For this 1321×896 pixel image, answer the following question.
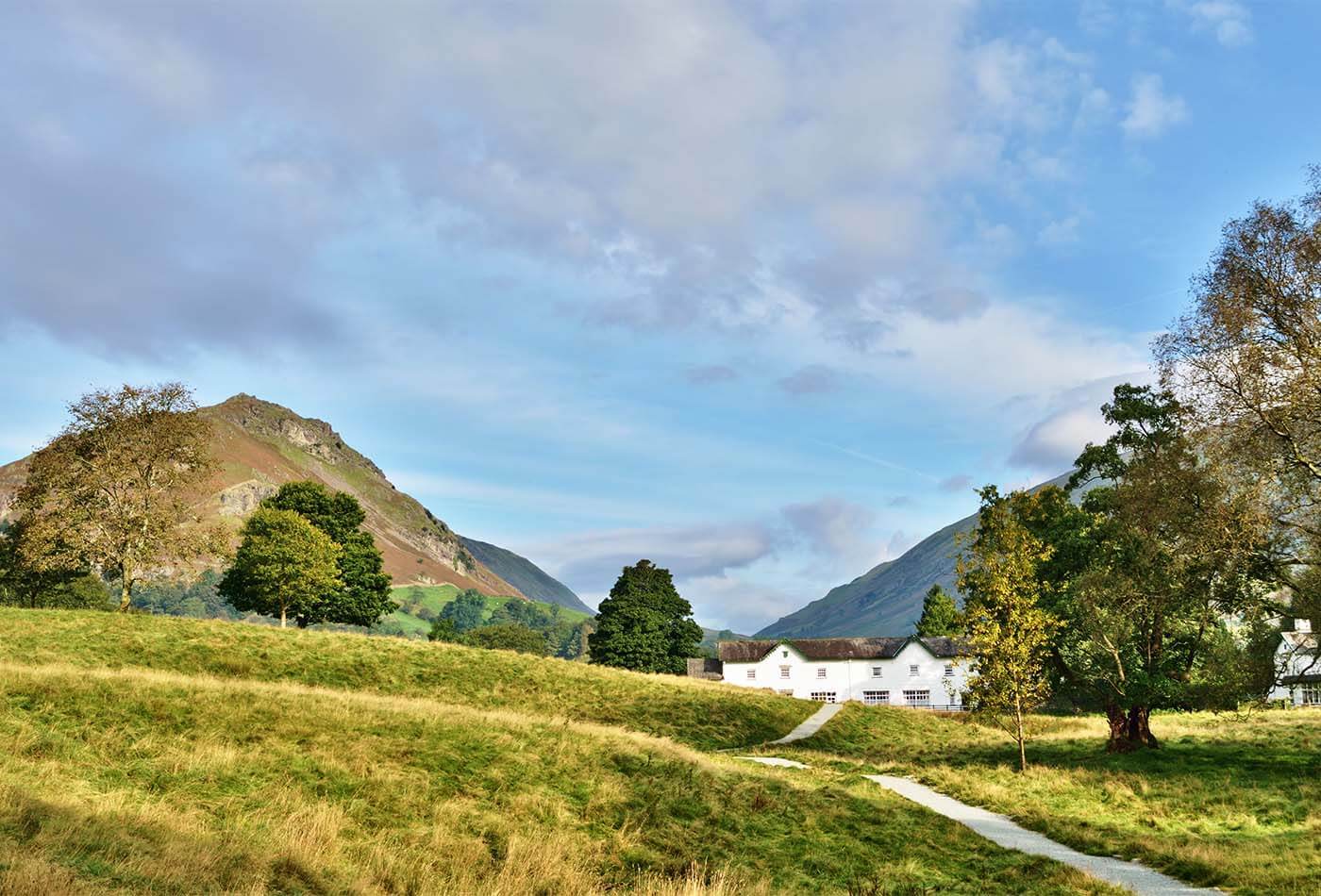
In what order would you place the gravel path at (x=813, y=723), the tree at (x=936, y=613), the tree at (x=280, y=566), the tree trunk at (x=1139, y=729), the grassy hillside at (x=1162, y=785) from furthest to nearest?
the tree at (x=936, y=613)
the tree at (x=280, y=566)
the gravel path at (x=813, y=723)
the tree trunk at (x=1139, y=729)
the grassy hillside at (x=1162, y=785)

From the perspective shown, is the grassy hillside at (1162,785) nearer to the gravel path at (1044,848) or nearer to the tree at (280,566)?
the gravel path at (1044,848)

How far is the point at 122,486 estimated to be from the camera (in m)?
56.1

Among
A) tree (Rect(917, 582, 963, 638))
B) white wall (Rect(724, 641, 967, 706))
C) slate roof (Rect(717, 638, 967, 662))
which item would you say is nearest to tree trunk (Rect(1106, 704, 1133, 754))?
Answer: tree (Rect(917, 582, 963, 638))

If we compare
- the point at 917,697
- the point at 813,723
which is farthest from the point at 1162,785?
the point at 917,697

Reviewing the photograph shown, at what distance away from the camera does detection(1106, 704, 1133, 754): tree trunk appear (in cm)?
3547

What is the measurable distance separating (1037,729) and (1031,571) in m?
21.9

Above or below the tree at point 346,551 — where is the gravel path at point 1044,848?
below

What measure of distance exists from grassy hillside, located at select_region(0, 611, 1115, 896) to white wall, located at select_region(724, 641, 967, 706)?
75.6 metres

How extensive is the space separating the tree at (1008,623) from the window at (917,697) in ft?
216

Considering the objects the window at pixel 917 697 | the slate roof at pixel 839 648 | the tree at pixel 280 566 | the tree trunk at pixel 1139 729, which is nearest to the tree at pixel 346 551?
the tree at pixel 280 566

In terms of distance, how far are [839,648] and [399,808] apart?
3630 inches

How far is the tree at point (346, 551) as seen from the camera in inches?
3191

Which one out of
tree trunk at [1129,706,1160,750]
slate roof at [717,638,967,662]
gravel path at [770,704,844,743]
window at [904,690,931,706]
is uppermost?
slate roof at [717,638,967,662]

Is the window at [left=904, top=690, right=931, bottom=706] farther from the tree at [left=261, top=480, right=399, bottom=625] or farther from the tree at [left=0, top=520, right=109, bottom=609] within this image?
the tree at [left=0, top=520, right=109, bottom=609]
